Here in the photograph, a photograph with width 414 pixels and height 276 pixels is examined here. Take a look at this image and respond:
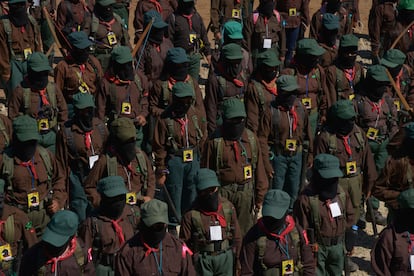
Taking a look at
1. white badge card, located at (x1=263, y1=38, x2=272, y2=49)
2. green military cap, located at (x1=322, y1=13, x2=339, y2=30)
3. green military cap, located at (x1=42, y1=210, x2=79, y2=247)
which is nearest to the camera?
green military cap, located at (x1=42, y1=210, x2=79, y2=247)

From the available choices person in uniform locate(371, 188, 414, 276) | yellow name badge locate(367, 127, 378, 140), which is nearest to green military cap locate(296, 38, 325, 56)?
yellow name badge locate(367, 127, 378, 140)

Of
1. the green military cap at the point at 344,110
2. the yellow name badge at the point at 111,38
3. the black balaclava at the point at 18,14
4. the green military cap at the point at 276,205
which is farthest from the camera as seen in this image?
the yellow name badge at the point at 111,38

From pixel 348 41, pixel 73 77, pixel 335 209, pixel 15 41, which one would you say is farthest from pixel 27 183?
pixel 348 41

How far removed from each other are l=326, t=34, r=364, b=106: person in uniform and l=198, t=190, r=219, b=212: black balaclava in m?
4.71

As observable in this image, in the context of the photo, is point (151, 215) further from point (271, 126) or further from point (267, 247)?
point (271, 126)

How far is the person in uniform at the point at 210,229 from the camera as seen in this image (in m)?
9.15

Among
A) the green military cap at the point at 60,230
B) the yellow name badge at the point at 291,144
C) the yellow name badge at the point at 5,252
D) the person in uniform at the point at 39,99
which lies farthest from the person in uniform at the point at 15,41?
the green military cap at the point at 60,230

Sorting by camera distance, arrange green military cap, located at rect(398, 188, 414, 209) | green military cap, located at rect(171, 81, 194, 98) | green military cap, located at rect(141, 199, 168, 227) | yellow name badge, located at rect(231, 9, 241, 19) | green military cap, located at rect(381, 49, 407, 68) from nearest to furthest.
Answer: green military cap, located at rect(141, 199, 168, 227), green military cap, located at rect(398, 188, 414, 209), green military cap, located at rect(171, 81, 194, 98), green military cap, located at rect(381, 49, 407, 68), yellow name badge, located at rect(231, 9, 241, 19)

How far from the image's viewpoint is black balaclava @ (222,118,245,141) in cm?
1052

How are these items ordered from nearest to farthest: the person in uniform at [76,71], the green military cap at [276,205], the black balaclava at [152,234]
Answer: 1. the black balaclava at [152,234]
2. the green military cap at [276,205]
3. the person in uniform at [76,71]

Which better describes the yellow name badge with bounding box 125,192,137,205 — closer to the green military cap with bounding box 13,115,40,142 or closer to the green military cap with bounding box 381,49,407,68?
the green military cap with bounding box 13,115,40,142

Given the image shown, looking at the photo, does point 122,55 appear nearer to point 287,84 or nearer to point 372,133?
point 287,84

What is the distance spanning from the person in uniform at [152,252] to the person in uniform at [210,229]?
744mm

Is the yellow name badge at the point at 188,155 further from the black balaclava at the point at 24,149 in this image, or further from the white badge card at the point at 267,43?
the white badge card at the point at 267,43
